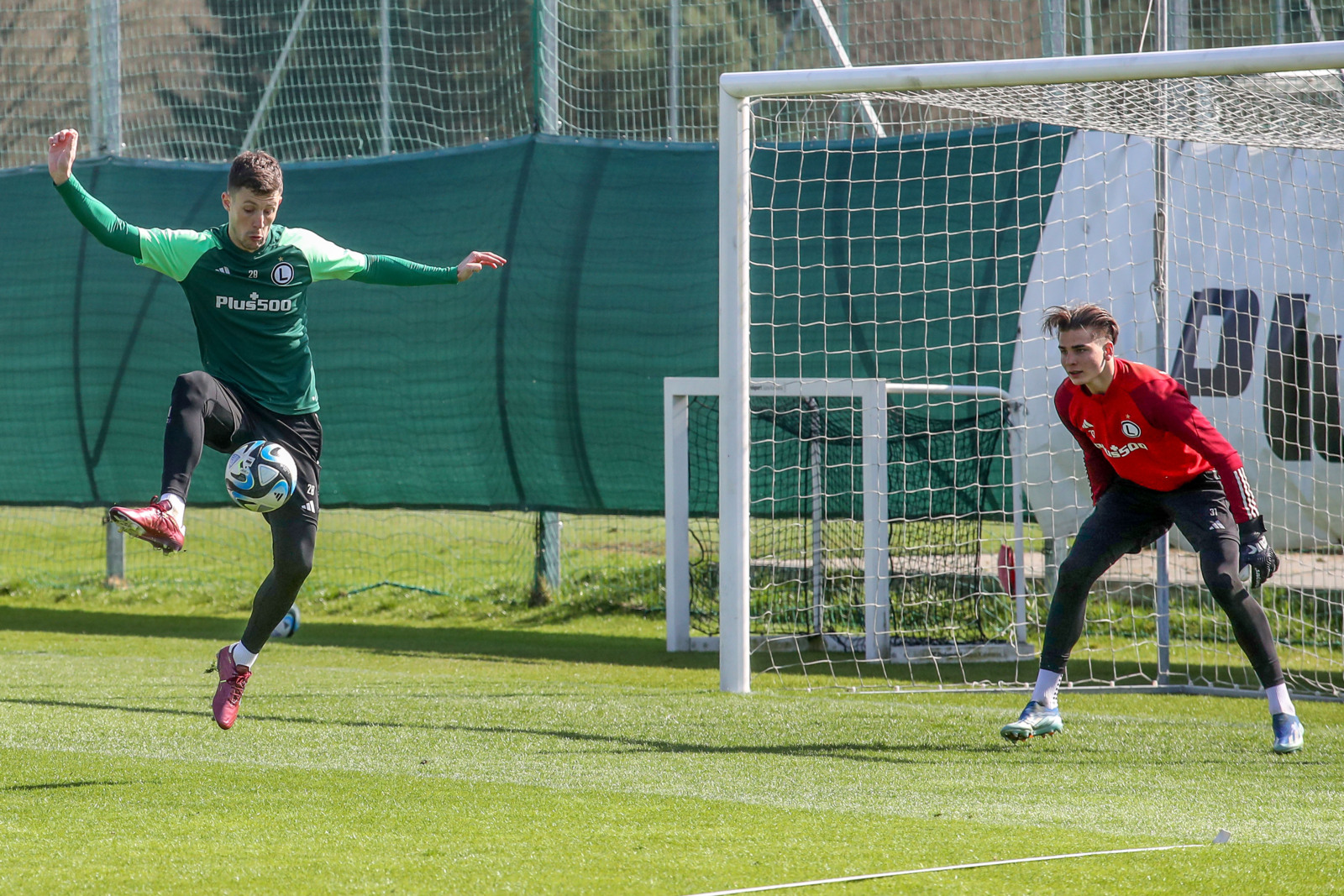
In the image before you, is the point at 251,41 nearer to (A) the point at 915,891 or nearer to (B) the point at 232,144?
(B) the point at 232,144

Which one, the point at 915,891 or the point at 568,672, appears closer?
the point at 915,891

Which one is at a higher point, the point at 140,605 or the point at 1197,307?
the point at 1197,307

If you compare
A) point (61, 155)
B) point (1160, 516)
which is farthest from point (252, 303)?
point (1160, 516)

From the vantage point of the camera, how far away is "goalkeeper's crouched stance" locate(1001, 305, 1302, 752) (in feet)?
18.2

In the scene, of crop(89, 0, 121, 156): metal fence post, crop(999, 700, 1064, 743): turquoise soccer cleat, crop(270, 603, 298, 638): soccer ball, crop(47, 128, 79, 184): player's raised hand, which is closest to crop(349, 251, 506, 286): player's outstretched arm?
crop(47, 128, 79, 184): player's raised hand

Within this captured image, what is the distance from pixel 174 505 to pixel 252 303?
0.93m

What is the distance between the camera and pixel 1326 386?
9203mm

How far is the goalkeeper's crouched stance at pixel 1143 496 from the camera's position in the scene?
218 inches

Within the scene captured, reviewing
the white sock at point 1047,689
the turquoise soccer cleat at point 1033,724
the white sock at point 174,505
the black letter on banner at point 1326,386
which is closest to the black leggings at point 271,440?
the white sock at point 174,505

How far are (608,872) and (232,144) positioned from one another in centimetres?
1138

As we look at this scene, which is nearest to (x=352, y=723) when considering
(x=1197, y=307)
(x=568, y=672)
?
(x=568, y=672)

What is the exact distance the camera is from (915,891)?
3.56 m

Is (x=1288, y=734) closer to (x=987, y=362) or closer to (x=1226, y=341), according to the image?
(x=1226, y=341)

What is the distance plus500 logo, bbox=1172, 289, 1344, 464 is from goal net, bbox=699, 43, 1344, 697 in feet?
0.05
